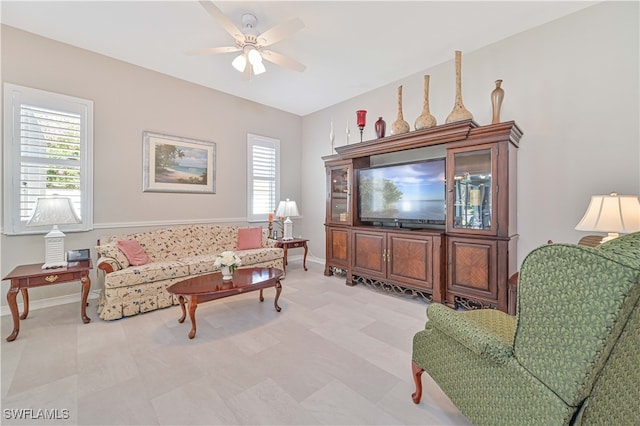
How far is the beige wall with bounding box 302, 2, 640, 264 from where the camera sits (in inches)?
98.7

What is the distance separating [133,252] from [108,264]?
1.17ft

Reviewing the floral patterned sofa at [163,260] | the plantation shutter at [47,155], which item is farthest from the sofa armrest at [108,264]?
the plantation shutter at [47,155]

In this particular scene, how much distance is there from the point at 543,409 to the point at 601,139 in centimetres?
293

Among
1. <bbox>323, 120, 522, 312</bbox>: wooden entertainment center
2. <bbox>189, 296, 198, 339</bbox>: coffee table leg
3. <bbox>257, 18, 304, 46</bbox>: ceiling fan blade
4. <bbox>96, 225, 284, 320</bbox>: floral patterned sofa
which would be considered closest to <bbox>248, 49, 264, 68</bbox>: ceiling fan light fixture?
→ <bbox>257, 18, 304, 46</bbox>: ceiling fan blade

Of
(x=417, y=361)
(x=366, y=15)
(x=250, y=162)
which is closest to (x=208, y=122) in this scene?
(x=250, y=162)

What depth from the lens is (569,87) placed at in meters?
2.77

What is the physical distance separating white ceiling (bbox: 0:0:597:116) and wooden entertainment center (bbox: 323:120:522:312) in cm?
109

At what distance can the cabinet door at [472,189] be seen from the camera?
115 inches

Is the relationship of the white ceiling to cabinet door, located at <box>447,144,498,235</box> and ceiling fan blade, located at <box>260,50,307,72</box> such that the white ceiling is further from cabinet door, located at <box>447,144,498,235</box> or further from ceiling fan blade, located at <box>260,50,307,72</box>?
cabinet door, located at <box>447,144,498,235</box>

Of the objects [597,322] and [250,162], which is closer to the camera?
[597,322]

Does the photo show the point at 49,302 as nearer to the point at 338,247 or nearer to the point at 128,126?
the point at 128,126

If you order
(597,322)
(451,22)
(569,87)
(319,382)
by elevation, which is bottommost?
(319,382)

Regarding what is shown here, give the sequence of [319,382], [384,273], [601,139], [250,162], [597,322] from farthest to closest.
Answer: [250,162], [384,273], [601,139], [319,382], [597,322]

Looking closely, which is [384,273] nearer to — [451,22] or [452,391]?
[452,391]
